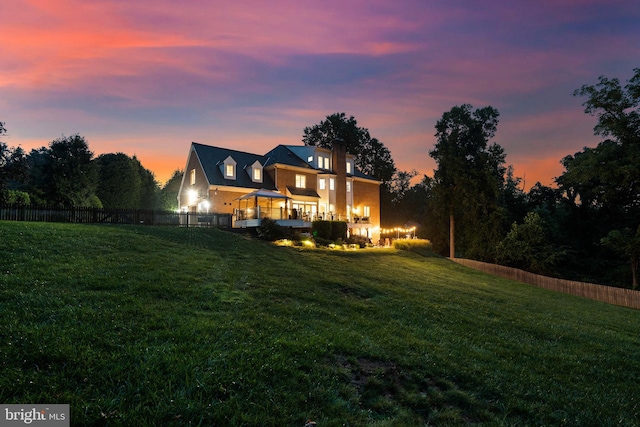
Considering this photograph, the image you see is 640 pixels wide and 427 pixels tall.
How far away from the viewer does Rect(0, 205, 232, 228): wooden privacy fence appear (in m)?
20.4

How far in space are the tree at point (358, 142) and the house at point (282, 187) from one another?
15.3 m

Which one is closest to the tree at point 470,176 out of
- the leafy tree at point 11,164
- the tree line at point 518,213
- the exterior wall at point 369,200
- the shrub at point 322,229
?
the tree line at point 518,213

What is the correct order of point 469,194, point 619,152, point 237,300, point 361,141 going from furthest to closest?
point 361,141 → point 469,194 → point 619,152 → point 237,300

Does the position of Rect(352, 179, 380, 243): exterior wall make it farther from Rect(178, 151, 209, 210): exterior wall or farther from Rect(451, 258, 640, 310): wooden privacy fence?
Rect(178, 151, 209, 210): exterior wall

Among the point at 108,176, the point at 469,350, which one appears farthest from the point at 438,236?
the point at 108,176

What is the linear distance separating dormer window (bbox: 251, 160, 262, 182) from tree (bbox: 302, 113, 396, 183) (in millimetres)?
25147

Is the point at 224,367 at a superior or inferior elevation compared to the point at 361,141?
inferior

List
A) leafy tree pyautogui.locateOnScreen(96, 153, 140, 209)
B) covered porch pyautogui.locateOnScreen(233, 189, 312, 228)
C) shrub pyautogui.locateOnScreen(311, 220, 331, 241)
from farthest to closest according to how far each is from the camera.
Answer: leafy tree pyautogui.locateOnScreen(96, 153, 140, 209) → shrub pyautogui.locateOnScreen(311, 220, 331, 241) → covered porch pyautogui.locateOnScreen(233, 189, 312, 228)

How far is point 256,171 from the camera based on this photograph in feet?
115

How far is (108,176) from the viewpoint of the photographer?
55.9 m

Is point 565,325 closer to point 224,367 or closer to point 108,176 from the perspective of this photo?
point 224,367

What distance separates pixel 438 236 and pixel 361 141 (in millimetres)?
21752

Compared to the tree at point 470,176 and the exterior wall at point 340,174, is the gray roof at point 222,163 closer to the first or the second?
the exterior wall at point 340,174

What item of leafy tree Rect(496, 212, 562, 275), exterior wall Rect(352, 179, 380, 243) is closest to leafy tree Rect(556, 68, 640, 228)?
leafy tree Rect(496, 212, 562, 275)
